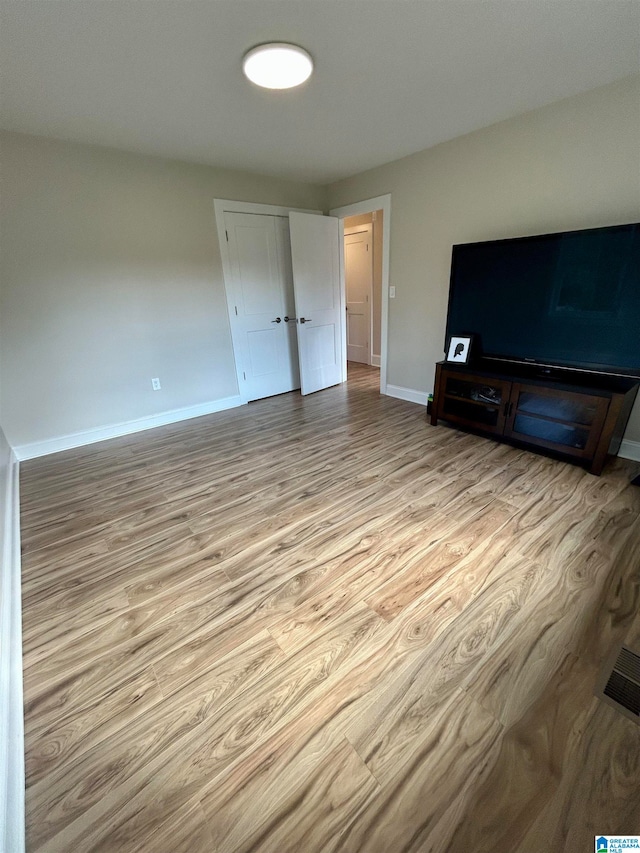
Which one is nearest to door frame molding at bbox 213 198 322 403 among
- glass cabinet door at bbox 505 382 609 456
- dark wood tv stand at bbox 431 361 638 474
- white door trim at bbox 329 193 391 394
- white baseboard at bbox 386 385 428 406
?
white door trim at bbox 329 193 391 394

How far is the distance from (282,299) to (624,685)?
13.3ft

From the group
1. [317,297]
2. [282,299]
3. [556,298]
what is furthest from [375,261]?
[556,298]

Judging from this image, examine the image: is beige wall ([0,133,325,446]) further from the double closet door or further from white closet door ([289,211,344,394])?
white closet door ([289,211,344,394])

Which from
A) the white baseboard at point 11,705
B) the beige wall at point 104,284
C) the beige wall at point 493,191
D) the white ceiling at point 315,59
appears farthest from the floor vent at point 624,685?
the beige wall at point 104,284

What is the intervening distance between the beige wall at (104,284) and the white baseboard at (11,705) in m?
1.48

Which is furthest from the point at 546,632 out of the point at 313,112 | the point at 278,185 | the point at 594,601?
the point at 278,185

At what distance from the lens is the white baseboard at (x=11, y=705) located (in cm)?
85

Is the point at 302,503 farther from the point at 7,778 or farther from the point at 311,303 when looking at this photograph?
the point at 311,303

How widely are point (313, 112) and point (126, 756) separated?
11.1 ft

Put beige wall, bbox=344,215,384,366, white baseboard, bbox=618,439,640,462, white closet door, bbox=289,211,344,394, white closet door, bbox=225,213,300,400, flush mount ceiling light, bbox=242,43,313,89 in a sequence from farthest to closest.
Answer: beige wall, bbox=344,215,384,366, white closet door, bbox=289,211,344,394, white closet door, bbox=225,213,300,400, white baseboard, bbox=618,439,640,462, flush mount ceiling light, bbox=242,43,313,89

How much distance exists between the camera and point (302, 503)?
2.17 m

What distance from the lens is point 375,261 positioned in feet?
16.9

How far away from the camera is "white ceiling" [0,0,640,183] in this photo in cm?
149

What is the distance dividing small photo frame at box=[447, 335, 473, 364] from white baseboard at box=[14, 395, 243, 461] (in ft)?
7.69
